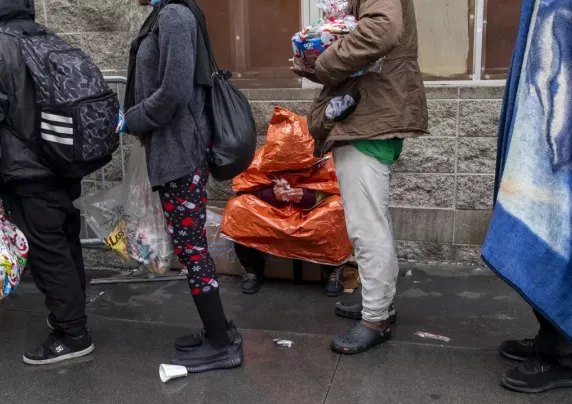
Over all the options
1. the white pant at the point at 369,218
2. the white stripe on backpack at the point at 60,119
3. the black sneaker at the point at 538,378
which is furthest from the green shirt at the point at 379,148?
the white stripe on backpack at the point at 60,119

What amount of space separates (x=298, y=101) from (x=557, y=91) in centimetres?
255

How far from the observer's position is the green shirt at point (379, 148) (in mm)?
3279

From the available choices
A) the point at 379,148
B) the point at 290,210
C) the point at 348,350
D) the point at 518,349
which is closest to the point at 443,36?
the point at 290,210

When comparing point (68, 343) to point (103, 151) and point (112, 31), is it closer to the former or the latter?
point (103, 151)

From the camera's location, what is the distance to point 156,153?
306 cm

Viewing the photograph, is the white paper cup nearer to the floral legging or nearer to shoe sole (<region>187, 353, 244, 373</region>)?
Result: shoe sole (<region>187, 353, 244, 373</region>)

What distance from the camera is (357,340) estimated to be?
3441 millimetres

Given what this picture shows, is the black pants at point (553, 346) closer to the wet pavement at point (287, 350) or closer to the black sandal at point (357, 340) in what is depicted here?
the wet pavement at point (287, 350)

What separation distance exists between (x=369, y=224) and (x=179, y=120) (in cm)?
111

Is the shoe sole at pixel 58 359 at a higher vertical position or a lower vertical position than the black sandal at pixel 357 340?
lower

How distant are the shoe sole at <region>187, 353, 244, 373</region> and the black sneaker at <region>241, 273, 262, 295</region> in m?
1.12

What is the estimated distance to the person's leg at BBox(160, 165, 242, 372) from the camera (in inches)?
123

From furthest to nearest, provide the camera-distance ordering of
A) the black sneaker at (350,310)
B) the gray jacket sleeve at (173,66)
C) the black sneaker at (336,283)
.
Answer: the black sneaker at (336,283), the black sneaker at (350,310), the gray jacket sleeve at (173,66)

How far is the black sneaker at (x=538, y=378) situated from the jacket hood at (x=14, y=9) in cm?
298
